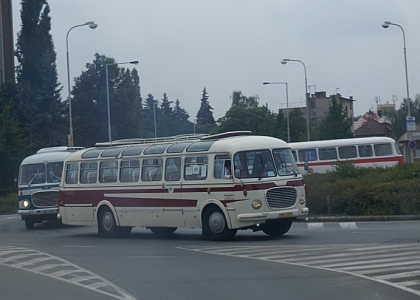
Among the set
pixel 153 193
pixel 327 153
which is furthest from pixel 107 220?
pixel 327 153

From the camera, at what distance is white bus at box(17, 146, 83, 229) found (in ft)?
78.5

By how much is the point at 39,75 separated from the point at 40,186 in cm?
3822

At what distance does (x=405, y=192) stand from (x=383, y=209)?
36.1 inches

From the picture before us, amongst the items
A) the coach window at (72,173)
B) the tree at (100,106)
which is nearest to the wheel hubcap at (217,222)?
the coach window at (72,173)

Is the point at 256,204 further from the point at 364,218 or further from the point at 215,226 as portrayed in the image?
the point at 364,218

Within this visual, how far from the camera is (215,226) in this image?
16141 millimetres

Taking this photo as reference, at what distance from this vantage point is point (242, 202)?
15.6 metres

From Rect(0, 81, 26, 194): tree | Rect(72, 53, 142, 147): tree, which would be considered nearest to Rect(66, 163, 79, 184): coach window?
Rect(0, 81, 26, 194): tree

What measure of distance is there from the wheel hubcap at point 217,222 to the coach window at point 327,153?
26107 millimetres

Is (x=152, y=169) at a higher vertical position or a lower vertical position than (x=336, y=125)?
lower

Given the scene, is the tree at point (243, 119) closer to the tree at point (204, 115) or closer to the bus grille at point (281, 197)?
the tree at point (204, 115)

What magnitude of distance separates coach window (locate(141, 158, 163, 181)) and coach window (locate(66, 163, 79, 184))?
3.28 metres

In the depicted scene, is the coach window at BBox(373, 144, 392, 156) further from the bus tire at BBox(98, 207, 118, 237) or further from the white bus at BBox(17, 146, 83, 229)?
the bus tire at BBox(98, 207, 118, 237)

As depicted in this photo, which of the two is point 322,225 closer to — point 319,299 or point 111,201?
point 111,201
